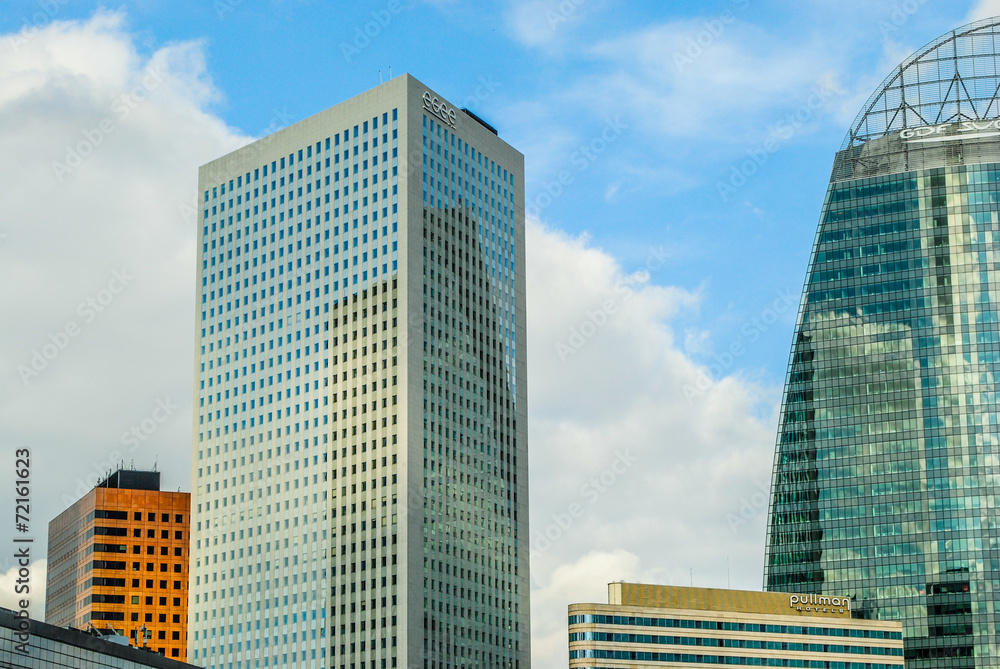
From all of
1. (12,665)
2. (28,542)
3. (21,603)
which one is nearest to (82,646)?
(12,665)

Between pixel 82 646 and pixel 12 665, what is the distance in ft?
41.4

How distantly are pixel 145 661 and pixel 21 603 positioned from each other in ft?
154

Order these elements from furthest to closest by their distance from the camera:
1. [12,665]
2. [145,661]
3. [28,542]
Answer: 1. [145,661]
2. [12,665]
3. [28,542]

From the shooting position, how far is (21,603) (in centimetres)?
9538

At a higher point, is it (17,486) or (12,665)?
(17,486)

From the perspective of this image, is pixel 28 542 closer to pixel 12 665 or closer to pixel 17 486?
pixel 17 486

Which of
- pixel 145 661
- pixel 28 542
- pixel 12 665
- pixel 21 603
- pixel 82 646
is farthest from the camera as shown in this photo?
pixel 145 661

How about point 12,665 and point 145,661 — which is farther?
point 145,661

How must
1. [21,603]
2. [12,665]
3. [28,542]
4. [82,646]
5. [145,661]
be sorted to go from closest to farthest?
[28,542] → [21,603] → [12,665] → [82,646] → [145,661]

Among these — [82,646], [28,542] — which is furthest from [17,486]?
[82,646]

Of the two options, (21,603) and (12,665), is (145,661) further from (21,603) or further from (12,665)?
(21,603)

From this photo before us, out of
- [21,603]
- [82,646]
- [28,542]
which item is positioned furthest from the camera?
[82,646]

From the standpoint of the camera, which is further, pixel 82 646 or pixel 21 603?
pixel 82 646

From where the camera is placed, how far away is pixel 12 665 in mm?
115375
